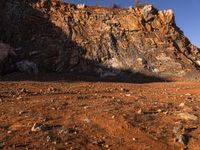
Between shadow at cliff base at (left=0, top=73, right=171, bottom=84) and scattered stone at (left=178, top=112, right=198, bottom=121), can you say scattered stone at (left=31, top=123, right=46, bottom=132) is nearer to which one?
scattered stone at (left=178, top=112, right=198, bottom=121)

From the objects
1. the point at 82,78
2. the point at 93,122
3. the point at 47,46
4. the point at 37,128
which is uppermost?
the point at 47,46

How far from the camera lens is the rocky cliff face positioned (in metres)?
25.0

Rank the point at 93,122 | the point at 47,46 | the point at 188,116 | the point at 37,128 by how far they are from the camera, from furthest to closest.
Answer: the point at 47,46 → the point at 188,116 → the point at 93,122 → the point at 37,128

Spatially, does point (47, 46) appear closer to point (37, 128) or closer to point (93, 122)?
point (93, 122)

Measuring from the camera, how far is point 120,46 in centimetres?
2775

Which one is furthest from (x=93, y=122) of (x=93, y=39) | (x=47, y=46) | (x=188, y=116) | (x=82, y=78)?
(x=93, y=39)

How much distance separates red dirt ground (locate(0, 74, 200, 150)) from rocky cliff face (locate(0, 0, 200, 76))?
1188 centimetres

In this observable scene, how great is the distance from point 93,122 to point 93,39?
18.1 meters

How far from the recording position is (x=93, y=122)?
31.3ft

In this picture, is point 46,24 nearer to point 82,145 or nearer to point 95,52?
point 95,52

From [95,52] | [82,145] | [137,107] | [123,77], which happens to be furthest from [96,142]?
[95,52]

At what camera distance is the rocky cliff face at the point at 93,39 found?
82.2 feet

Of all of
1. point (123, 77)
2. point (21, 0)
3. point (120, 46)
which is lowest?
point (123, 77)

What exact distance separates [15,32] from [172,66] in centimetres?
1073
